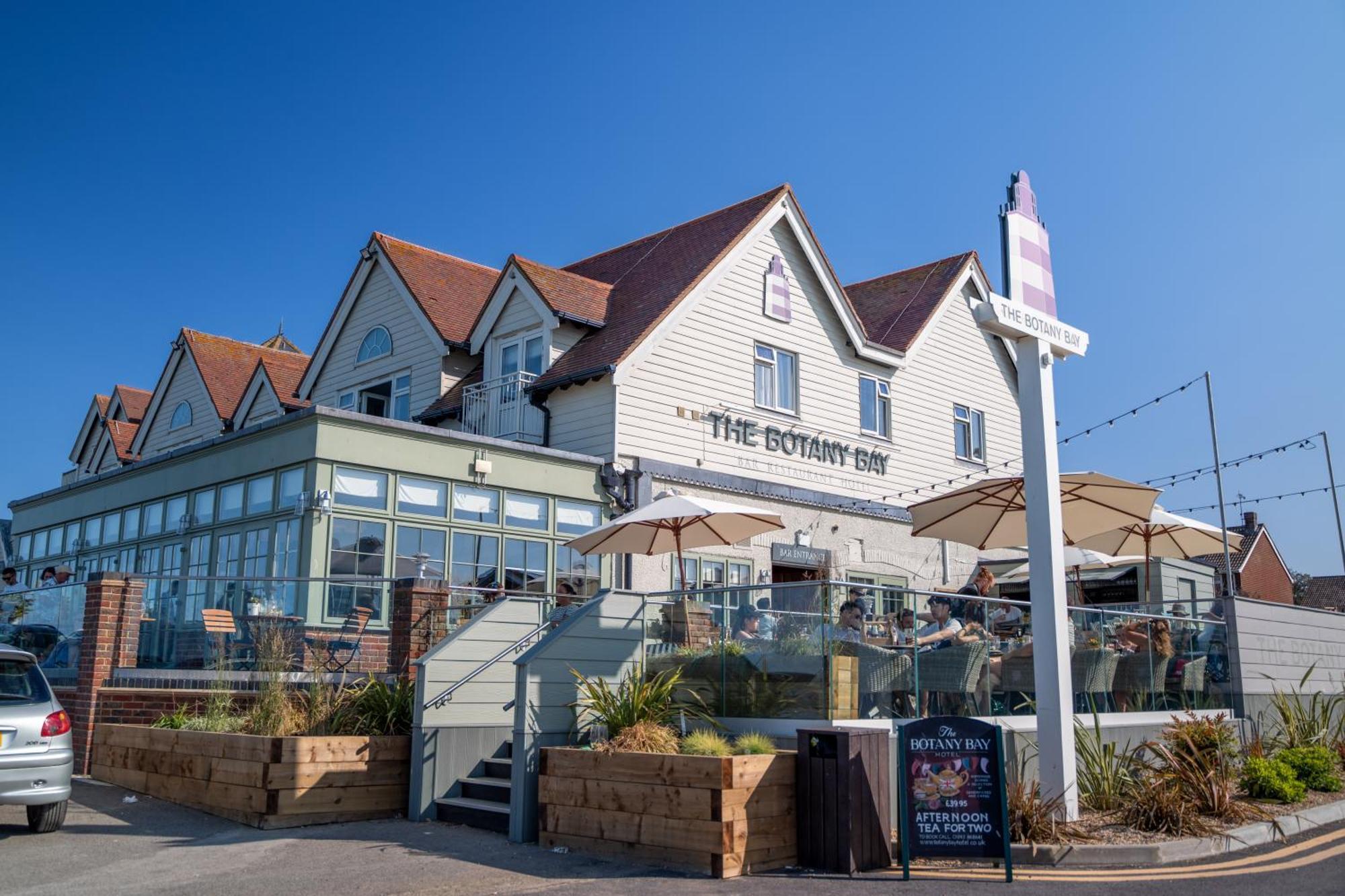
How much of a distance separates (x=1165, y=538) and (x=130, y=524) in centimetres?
1667

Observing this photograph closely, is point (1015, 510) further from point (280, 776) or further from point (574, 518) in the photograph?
point (280, 776)

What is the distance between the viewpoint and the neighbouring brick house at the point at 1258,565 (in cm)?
4347

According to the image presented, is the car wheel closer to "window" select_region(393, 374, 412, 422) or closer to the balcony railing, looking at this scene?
the balcony railing

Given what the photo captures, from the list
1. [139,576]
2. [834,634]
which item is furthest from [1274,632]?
[139,576]

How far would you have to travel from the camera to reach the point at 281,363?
26344 mm

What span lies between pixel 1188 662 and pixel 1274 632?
7.99 feet

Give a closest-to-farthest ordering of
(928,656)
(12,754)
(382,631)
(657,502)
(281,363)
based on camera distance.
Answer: (12,754), (928,656), (382,631), (657,502), (281,363)

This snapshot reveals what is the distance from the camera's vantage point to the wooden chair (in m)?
12.6

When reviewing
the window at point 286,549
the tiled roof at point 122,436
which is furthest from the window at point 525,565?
the tiled roof at point 122,436

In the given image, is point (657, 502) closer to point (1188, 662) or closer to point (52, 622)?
point (1188, 662)

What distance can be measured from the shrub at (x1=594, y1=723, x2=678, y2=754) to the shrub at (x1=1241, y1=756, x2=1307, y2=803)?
5.62 meters

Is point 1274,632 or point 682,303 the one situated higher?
point 682,303

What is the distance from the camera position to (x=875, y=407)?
77.4 feet

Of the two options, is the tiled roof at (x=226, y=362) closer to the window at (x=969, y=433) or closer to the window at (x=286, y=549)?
the window at (x=286, y=549)
